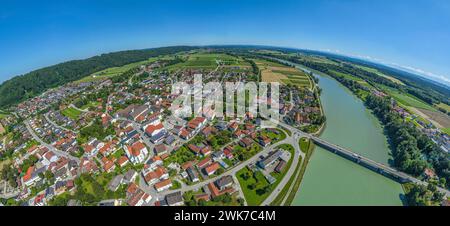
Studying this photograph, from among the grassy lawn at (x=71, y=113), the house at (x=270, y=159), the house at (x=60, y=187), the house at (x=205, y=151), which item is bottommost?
the house at (x=60, y=187)

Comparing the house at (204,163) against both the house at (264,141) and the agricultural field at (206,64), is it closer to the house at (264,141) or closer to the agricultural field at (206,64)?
the house at (264,141)

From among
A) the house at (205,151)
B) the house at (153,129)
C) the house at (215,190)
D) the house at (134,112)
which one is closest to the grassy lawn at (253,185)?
the house at (215,190)

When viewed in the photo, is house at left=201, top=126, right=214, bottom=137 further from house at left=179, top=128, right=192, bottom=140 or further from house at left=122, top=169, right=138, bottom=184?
house at left=122, top=169, right=138, bottom=184

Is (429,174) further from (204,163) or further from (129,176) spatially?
(129,176)

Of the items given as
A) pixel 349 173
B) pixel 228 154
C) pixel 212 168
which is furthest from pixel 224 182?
pixel 349 173

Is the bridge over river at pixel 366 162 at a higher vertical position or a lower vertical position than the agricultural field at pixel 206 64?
lower

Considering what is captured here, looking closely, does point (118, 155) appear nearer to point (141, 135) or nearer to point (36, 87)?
point (141, 135)
